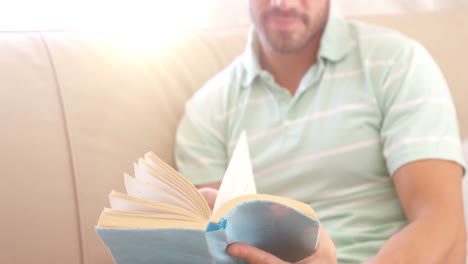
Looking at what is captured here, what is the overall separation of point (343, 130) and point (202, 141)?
31 centimetres

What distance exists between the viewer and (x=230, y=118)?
1.38 metres

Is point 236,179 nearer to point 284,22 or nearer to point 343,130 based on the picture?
point 343,130

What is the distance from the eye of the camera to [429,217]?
3.56 feet

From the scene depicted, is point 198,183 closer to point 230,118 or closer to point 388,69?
point 230,118

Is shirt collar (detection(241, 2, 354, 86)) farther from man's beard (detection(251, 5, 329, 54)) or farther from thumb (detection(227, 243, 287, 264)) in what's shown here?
thumb (detection(227, 243, 287, 264))

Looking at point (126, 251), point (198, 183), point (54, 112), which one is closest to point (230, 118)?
point (198, 183)

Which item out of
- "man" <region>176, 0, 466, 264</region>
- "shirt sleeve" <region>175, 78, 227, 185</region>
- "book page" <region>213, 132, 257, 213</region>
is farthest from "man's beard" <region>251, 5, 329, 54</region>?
"book page" <region>213, 132, 257, 213</region>

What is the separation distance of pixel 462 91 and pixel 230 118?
1.87ft

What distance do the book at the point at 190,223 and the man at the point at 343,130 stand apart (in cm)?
39

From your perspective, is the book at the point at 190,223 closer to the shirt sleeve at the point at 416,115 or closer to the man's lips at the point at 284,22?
the shirt sleeve at the point at 416,115

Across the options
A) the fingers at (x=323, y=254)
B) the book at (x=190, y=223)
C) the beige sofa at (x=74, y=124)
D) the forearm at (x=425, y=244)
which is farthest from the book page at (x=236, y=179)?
the beige sofa at (x=74, y=124)

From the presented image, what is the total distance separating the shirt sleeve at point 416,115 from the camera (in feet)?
3.75

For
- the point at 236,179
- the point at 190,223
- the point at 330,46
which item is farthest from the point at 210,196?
the point at 330,46

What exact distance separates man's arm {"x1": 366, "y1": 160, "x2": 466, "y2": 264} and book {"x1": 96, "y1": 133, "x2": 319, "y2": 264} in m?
0.34
